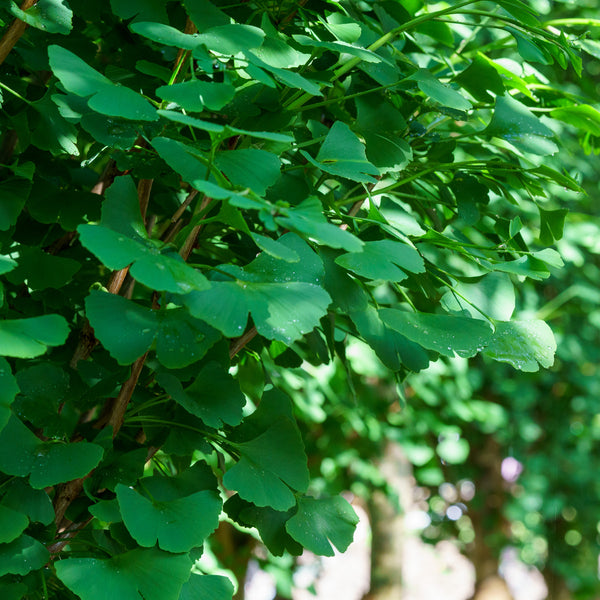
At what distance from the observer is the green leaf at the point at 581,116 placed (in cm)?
60

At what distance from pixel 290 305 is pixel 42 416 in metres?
0.21

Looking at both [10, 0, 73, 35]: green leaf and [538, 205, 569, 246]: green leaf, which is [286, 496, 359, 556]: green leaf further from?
[10, 0, 73, 35]: green leaf

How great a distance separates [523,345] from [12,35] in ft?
1.42

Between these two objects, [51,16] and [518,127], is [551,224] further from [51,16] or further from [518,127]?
[51,16]

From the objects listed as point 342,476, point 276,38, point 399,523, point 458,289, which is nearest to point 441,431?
point 342,476

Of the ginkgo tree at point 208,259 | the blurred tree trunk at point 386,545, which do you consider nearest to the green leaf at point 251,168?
the ginkgo tree at point 208,259

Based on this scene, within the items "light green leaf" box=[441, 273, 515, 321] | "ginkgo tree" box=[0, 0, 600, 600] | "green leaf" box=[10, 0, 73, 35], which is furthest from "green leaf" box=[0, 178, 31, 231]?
"light green leaf" box=[441, 273, 515, 321]

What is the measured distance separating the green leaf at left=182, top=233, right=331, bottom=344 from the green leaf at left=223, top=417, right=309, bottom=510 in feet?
0.44

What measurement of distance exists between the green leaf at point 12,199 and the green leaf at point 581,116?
435 mm

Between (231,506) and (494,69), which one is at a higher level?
(494,69)

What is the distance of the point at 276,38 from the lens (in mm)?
481

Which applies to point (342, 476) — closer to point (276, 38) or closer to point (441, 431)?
point (441, 431)

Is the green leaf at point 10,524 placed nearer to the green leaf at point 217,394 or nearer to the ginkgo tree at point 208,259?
the ginkgo tree at point 208,259

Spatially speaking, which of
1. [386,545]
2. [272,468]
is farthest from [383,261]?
[386,545]
